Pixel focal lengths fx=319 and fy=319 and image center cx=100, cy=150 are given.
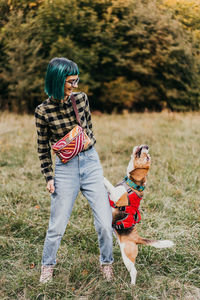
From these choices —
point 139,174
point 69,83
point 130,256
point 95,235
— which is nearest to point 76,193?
point 139,174

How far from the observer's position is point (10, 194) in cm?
428

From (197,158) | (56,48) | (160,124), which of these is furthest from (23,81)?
(197,158)

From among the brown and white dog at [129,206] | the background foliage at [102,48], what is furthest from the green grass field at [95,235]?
the background foliage at [102,48]

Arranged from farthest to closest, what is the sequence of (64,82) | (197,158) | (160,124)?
1. (160,124)
2. (197,158)
3. (64,82)

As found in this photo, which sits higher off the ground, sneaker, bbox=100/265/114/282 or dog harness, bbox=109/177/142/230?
dog harness, bbox=109/177/142/230

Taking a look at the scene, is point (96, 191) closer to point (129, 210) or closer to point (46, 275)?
point (129, 210)

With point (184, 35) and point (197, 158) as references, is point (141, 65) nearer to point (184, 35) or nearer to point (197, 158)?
point (184, 35)

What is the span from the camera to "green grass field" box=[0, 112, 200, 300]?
2.51m

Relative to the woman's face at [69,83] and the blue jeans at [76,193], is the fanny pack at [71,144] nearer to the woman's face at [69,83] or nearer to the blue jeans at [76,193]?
the blue jeans at [76,193]

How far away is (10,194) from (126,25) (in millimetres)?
8292

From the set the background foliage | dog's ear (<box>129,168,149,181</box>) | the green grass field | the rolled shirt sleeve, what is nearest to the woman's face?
the rolled shirt sleeve

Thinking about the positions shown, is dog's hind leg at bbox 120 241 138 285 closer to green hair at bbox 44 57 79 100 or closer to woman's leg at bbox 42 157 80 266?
woman's leg at bbox 42 157 80 266

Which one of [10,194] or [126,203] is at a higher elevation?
[126,203]

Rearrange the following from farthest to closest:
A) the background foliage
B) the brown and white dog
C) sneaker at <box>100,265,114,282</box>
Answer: the background foliage < sneaker at <box>100,265,114,282</box> < the brown and white dog
